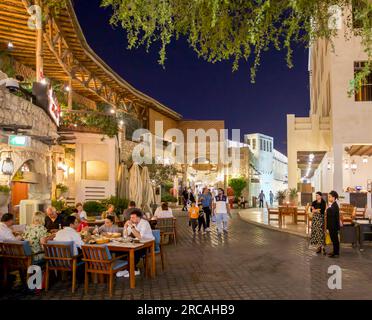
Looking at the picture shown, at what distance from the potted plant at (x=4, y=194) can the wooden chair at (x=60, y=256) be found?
10.7 ft

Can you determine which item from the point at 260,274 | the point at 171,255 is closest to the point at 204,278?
the point at 260,274

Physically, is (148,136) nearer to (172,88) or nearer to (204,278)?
(204,278)

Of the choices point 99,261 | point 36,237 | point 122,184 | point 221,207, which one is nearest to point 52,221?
point 36,237

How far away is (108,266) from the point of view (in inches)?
258

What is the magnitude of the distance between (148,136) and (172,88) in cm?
2930

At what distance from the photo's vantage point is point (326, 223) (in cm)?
1005

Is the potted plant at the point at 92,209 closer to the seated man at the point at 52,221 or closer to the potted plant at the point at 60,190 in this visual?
the potted plant at the point at 60,190

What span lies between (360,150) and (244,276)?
560 inches

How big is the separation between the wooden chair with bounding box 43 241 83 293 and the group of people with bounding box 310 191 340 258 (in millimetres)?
6106

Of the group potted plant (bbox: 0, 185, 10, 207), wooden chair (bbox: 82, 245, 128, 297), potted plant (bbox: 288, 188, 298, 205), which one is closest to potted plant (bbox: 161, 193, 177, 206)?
potted plant (bbox: 288, 188, 298, 205)

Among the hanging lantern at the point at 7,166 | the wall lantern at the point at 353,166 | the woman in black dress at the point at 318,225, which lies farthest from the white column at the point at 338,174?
the hanging lantern at the point at 7,166

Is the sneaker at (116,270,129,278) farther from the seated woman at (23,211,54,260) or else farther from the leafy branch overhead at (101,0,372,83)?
the leafy branch overhead at (101,0,372,83)

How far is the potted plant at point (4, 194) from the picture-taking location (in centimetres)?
941

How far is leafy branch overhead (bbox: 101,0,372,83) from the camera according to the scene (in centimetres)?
492
